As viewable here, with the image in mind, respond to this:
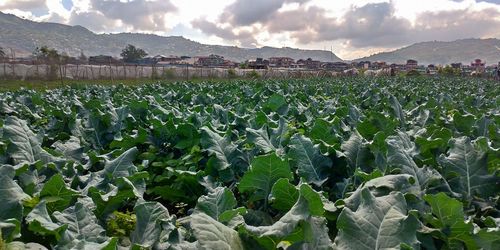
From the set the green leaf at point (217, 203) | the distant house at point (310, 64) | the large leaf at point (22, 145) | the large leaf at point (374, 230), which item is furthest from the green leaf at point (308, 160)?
the distant house at point (310, 64)

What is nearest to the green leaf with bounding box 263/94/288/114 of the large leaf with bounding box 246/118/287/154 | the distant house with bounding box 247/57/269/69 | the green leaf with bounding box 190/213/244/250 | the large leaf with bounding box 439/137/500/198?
the large leaf with bounding box 246/118/287/154

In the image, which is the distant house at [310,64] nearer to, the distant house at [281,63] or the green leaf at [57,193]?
the distant house at [281,63]

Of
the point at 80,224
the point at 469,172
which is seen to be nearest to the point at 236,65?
the point at 469,172

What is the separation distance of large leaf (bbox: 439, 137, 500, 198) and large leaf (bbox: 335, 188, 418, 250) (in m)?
1.01

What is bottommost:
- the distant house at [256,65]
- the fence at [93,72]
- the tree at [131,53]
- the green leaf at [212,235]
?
the fence at [93,72]

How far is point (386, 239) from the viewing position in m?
1.44

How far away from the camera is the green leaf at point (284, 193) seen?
72.9 inches

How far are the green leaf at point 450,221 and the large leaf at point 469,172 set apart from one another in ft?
2.26

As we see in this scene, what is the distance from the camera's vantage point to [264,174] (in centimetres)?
225

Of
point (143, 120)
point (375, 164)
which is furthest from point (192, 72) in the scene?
point (375, 164)

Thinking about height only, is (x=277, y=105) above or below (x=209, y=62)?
below

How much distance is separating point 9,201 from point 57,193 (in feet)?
1.08

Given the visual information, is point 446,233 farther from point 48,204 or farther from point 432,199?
point 48,204

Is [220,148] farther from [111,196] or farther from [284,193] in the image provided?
[284,193]
